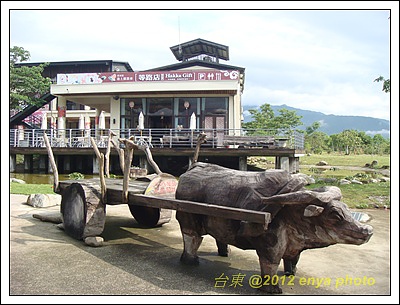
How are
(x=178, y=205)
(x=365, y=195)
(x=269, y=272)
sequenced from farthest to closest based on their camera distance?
(x=365, y=195) < (x=178, y=205) < (x=269, y=272)

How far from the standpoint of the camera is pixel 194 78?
22.9m

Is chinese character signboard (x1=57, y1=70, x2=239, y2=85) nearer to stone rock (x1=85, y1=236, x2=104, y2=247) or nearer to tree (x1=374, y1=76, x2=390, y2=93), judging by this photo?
tree (x1=374, y1=76, x2=390, y2=93)

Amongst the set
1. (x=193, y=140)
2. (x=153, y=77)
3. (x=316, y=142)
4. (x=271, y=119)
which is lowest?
(x=193, y=140)

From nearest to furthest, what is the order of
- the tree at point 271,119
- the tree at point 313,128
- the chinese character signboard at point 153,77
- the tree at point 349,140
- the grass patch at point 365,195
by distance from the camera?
the grass patch at point 365,195 < the chinese character signboard at point 153,77 < the tree at point 271,119 < the tree at point 349,140 < the tree at point 313,128

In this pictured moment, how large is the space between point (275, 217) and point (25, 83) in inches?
1074

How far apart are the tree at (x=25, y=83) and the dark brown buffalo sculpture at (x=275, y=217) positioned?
24864 millimetres

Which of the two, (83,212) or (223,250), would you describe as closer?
(223,250)

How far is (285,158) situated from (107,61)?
27152mm

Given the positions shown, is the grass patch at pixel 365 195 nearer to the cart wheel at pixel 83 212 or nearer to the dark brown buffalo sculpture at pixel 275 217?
the dark brown buffalo sculpture at pixel 275 217

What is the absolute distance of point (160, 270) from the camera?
5297 mm

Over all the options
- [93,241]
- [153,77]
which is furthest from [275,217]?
[153,77]

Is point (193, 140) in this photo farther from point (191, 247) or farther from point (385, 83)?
point (191, 247)

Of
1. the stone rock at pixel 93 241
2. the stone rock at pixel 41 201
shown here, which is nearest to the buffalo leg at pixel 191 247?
the stone rock at pixel 93 241

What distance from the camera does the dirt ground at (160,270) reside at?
14.9 ft
